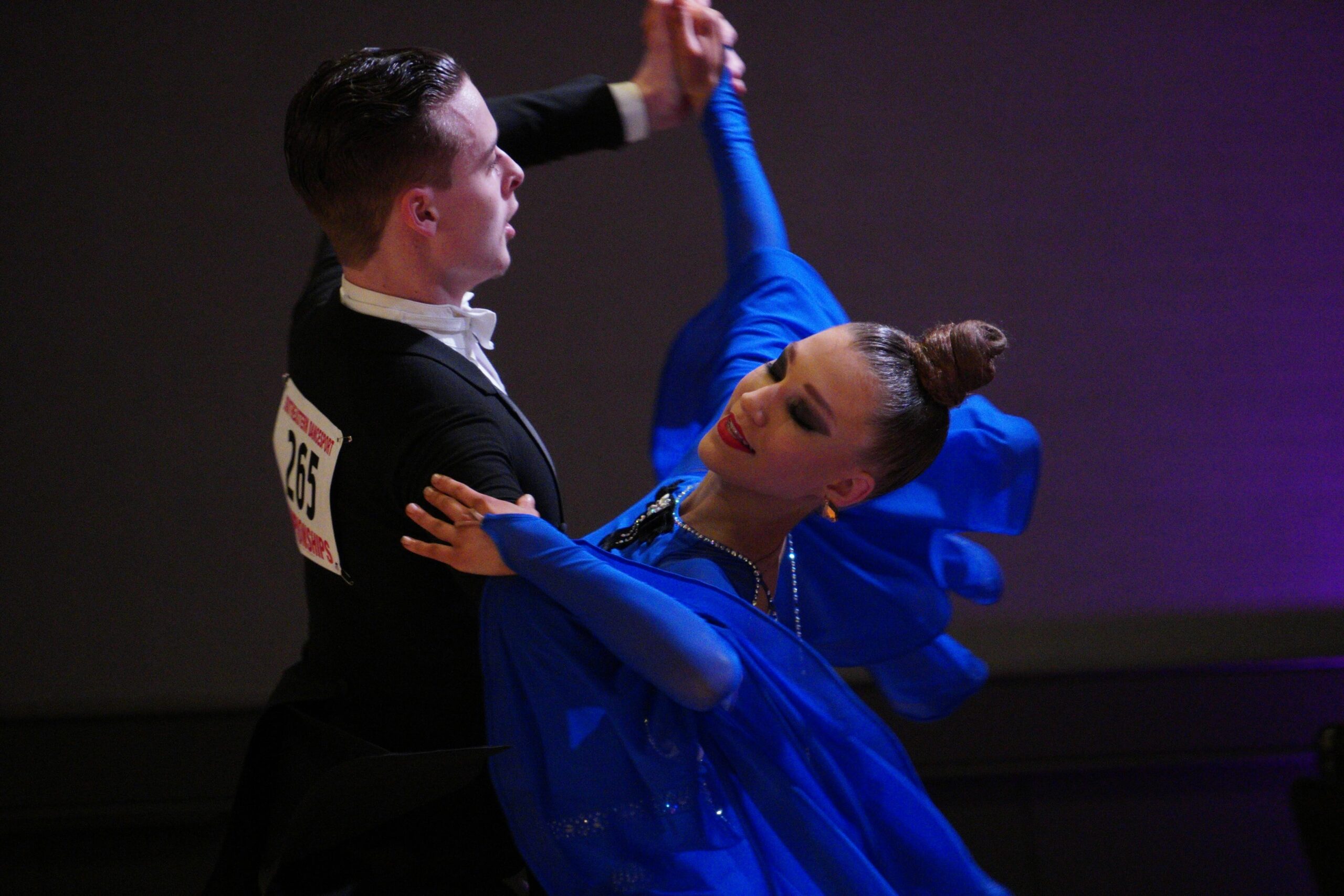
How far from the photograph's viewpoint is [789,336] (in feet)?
5.61

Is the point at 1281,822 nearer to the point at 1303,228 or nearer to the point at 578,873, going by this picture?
the point at 1303,228

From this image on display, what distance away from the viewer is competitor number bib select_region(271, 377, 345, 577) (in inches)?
49.8

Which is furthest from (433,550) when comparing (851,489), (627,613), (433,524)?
(851,489)

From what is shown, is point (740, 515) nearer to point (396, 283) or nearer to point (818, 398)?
point (818, 398)

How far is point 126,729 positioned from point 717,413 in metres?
2.09

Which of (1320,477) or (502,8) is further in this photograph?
(1320,477)

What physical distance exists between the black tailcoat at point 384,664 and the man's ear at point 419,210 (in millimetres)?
114

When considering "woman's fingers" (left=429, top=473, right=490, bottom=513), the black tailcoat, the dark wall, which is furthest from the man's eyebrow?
the dark wall

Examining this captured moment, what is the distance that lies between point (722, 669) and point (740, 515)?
1.03ft

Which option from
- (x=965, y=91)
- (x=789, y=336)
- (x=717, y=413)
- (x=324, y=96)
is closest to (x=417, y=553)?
(x=324, y=96)

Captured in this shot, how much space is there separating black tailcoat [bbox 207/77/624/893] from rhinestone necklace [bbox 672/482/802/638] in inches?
8.6

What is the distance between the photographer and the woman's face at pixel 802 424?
136 centimetres

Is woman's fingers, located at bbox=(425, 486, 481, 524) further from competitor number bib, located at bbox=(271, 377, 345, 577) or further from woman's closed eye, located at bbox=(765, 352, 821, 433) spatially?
woman's closed eye, located at bbox=(765, 352, 821, 433)

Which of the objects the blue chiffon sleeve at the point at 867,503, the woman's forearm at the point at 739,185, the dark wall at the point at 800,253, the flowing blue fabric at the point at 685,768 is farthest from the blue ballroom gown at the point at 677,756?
the dark wall at the point at 800,253
